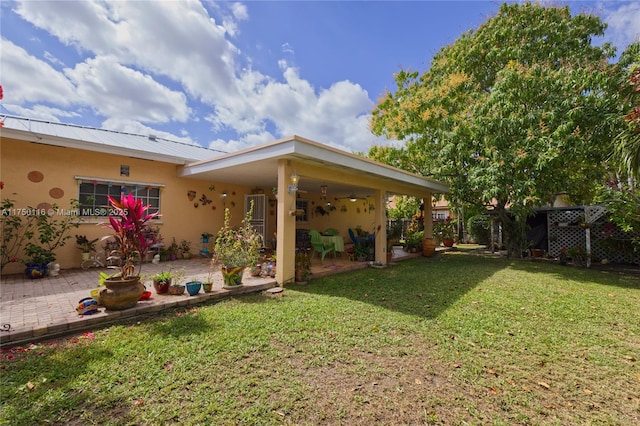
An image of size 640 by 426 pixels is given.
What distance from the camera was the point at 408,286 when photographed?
672 cm

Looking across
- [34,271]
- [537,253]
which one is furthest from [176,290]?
[537,253]

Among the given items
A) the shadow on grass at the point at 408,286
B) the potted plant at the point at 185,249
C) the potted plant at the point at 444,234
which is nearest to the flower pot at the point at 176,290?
the shadow on grass at the point at 408,286

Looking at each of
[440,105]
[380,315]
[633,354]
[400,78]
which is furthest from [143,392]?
[400,78]

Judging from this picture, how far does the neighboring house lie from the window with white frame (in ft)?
0.08

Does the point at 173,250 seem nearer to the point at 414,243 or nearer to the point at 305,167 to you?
the point at 305,167

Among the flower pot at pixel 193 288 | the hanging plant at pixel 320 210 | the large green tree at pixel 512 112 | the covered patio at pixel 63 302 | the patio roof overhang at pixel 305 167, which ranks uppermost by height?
the large green tree at pixel 512 112

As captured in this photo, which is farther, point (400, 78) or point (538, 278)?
point (400, 78)

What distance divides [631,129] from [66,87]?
14.0 m

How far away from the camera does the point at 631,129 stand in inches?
205

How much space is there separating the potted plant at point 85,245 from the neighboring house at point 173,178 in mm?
186

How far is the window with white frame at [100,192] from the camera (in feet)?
25.7

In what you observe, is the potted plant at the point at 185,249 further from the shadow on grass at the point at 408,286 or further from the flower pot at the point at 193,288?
the shadow on grass at the point at 408,286

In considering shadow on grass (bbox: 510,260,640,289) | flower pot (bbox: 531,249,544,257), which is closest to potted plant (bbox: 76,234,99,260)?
shadow on grass (bbox: 510,260,640,289)

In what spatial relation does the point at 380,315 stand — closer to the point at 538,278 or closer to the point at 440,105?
the point at 538,278
